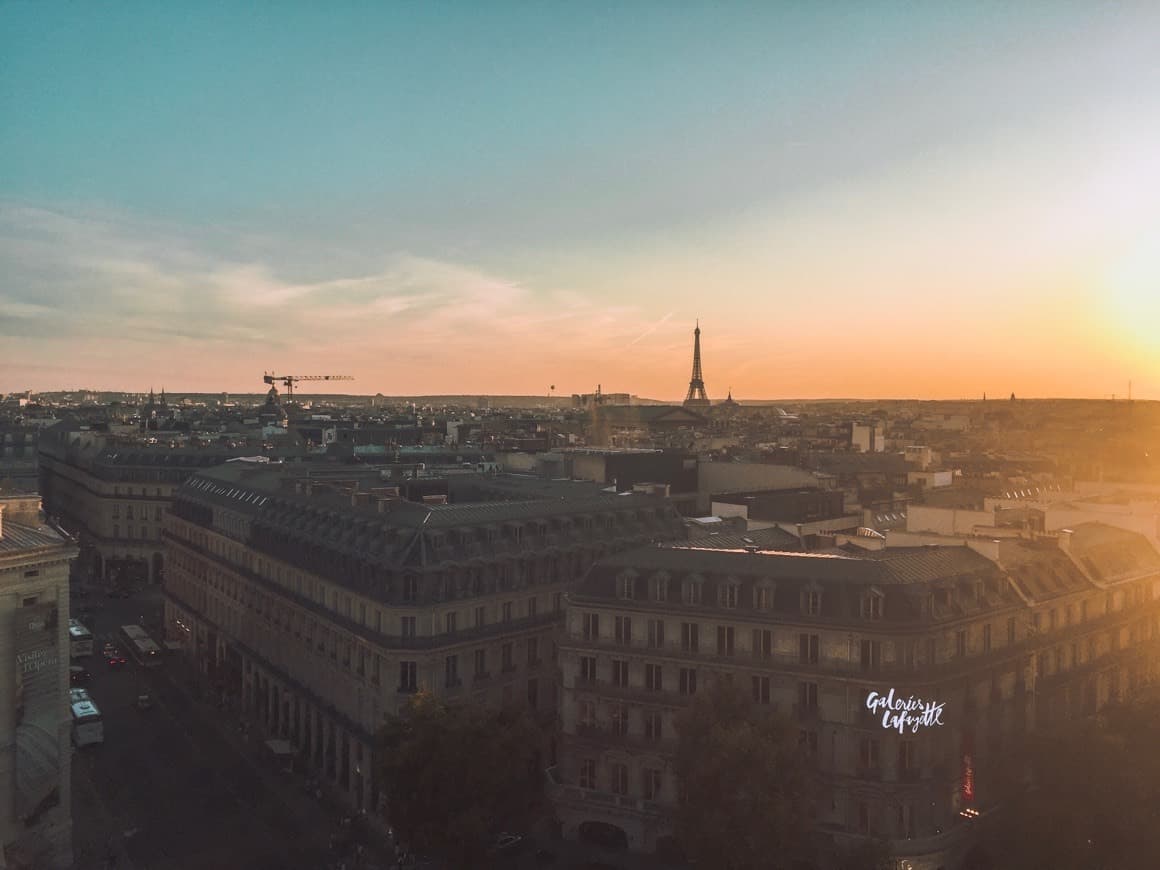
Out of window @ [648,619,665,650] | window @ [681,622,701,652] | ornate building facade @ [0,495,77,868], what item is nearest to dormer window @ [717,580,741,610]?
window @ [681,622,701,652]

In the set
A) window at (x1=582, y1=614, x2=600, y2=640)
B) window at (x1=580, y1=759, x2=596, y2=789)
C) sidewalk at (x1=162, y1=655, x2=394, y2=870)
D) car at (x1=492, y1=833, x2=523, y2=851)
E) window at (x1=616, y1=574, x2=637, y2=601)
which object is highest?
window at (x1=616, y1=574, x2=637, y2=601)

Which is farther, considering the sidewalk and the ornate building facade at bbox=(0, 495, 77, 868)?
the sidewalk

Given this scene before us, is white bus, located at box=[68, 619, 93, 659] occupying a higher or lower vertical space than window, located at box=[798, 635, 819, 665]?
lower

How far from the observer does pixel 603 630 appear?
6053 cm

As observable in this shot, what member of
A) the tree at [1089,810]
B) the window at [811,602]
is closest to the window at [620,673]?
the window at [811,602]

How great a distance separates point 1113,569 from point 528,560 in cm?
4015

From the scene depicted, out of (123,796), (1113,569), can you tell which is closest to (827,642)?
(1113,569)

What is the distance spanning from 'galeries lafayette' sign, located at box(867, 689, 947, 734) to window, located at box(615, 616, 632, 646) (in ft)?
45.5

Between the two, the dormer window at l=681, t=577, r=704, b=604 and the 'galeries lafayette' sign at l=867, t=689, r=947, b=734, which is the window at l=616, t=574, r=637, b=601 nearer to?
the dormer window at l=681, t=577, r=704, b=604

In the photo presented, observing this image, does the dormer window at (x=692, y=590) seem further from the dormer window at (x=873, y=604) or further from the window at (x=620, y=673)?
the dormer window at (x=873, y=604)

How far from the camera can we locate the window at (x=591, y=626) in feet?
199

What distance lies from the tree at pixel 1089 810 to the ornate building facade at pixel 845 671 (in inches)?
125

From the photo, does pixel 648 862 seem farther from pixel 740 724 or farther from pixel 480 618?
pixel 480 618

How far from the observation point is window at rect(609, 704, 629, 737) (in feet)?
194
